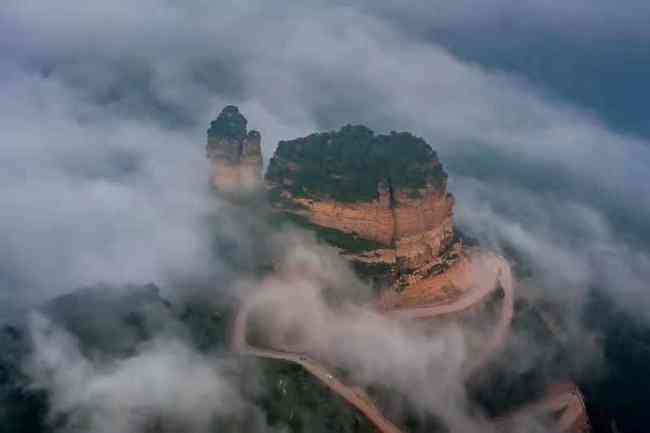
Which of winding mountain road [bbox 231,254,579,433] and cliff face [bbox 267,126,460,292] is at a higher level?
cliff face [bbox 267,126,460,292]

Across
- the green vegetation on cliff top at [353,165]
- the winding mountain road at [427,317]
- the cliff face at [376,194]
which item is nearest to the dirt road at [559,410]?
the winding mountain road at [427,317]

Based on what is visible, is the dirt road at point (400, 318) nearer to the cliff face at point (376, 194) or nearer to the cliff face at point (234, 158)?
the cliff face at point (376, 194)

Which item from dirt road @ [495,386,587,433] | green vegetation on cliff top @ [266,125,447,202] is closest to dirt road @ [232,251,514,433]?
dirt road @ [495,386,587,433]

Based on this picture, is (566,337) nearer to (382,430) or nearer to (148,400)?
(382,430)

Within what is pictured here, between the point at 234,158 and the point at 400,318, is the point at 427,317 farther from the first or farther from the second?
the point at 234,158

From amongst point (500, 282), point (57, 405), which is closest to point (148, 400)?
point (57, 405)

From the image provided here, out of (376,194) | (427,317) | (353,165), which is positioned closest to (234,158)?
(353,165)

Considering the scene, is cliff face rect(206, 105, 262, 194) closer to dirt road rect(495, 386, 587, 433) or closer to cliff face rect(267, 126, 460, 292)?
cliff face rect(267, 126, 460, 292)
